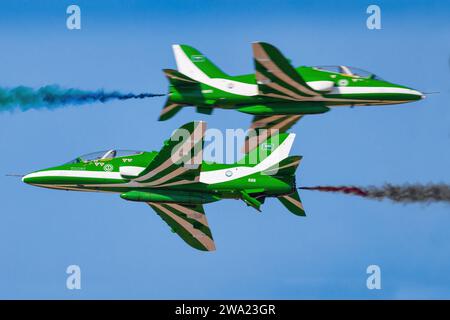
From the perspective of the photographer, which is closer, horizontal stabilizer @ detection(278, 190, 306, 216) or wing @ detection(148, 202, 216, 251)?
horizontal stabilizer @ detection(278, 190, 306, 216)

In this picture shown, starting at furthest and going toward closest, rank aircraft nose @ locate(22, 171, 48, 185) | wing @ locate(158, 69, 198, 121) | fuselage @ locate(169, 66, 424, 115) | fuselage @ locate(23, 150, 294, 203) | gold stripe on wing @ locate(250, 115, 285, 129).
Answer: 1. gold stripe on wing @ locate(250, 115, 285, 129)
2. aircraft nose @ locate(22, 171, 48, 185)
3. fuselage @ locate(169, 66, 424, 115)
4. wing @ locate(158, 69, 198, 121)
5. fuselage @ locate(23, 150, 294, 203)

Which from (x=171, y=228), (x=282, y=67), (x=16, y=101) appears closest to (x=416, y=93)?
(x=282, y=67)

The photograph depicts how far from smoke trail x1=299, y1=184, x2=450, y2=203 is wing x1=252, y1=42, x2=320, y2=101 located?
3733mm

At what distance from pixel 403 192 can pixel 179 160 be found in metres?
8.72

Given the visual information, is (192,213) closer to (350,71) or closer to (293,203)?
(293,203)

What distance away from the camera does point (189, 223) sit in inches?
2645

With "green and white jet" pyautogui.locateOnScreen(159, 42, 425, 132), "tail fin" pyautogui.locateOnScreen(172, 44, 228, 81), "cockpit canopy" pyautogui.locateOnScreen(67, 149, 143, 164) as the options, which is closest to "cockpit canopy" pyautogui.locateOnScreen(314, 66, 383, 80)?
"green and white jet" pyautogui.locateOnScreen(159, 42, 425, 132)

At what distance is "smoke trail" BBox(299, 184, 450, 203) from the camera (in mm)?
63844

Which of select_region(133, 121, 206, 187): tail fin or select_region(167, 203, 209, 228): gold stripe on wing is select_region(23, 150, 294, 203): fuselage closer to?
select_region(133, 121, 206, 187): tail fin

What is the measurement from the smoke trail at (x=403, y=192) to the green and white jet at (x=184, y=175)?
1.80 meters

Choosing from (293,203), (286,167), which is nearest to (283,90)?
(286,167)
